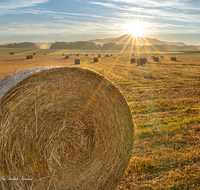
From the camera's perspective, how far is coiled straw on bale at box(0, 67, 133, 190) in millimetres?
3275

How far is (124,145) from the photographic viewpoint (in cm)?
414

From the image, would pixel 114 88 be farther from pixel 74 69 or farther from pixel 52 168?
pixel 52 168

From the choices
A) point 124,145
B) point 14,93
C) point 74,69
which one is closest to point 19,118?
point 14,93

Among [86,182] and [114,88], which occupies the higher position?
[114,88]

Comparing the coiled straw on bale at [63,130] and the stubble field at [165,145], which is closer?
the coiled straw on bale at [63,130]

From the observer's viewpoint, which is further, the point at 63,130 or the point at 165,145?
the point at 165,145

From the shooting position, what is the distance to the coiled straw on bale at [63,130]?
328 cm

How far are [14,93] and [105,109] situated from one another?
1751 millimetres

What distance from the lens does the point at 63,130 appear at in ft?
12.0

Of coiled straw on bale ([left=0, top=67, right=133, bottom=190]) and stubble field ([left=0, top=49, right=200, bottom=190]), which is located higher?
coiled straw on bale ([left=0, top=67, right=133, bottom=190])

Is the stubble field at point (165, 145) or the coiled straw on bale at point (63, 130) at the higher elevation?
the coiled straw on bale at point (63, 130)

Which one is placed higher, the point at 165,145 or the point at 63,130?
the point at 63,130

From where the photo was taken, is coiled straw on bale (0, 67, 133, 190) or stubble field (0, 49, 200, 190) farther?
stubble field (0, 49, 200, 190)

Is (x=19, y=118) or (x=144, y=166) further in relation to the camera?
(x=144, y=166)
